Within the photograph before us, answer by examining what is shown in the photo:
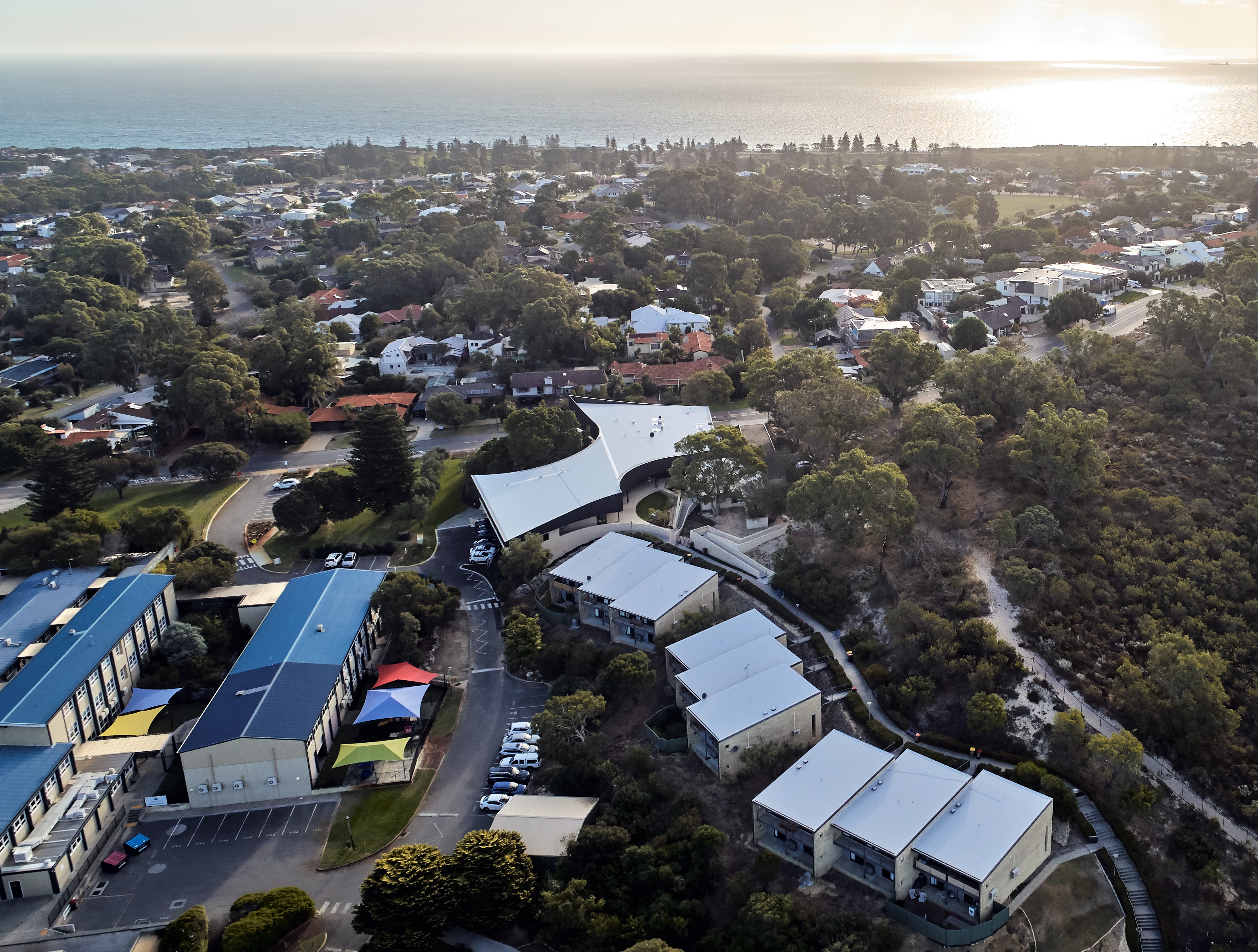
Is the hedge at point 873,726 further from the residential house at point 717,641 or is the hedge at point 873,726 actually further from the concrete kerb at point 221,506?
the concrete kerb at point 221,506

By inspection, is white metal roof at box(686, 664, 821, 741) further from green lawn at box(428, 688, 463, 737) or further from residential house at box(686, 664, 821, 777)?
green lawn at box(428, 688, 463, 737)

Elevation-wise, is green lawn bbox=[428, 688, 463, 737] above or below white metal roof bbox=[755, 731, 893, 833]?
below

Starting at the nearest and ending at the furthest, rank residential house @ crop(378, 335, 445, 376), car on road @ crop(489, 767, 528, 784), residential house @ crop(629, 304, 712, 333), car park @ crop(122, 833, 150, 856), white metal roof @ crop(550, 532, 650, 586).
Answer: car park @ crop(122, 833, 150, 856), car on road @ crop(489, 767, 528, 784), white metal roof @ crop(550, 532, 650, 586), residential house @ crop(378, 335, 445, 376), residential house @ crop(629, 304, 712, 333)

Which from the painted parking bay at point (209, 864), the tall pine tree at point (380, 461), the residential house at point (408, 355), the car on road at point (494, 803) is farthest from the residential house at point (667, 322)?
the painted parking bay at point (209, 864)

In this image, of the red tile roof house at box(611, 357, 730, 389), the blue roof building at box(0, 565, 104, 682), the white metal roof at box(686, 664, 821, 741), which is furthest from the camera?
the red tile roof house at box(611, 357, 730, 389)

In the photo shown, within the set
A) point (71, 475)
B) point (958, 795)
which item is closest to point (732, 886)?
point (958, 795)

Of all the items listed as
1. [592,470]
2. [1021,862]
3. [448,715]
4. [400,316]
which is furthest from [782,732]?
[400,316]

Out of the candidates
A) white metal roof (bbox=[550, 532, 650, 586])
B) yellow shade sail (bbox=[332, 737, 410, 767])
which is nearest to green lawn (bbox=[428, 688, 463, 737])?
yellow shade sail (bbox=[332, 737, 410, 767])

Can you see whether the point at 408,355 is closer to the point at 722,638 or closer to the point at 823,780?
the point at 722,638
